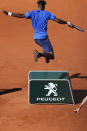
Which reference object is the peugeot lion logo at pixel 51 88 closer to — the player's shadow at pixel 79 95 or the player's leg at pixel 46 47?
the player's shadow at pixel 79 95

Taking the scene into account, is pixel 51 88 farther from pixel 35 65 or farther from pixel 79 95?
pixel 35 65

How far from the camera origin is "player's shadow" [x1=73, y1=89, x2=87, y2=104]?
1210 centimetres

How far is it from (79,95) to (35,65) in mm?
3635

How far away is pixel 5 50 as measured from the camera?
1728cm

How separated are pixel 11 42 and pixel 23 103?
7.45m

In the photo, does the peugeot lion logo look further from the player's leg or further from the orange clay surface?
the player's leg

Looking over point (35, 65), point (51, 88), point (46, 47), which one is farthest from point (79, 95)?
point (35, 65)

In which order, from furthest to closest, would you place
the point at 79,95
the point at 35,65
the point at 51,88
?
the point at 35,65
the point at 79,95
the point at 51,88

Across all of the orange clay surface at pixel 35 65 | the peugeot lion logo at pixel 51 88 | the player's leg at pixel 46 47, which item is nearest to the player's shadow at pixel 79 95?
the orange clay surface at pixel 35 65

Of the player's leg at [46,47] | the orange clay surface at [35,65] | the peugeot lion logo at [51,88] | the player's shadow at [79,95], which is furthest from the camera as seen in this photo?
the player's leg at [46,47]

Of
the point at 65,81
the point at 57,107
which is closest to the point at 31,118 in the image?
the point at 57,107

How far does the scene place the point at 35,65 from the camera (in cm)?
1573

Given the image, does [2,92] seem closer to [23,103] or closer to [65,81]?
[23,103]

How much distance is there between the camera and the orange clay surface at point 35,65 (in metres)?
10.1
